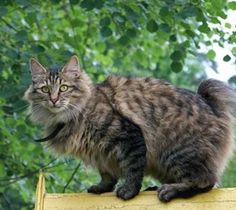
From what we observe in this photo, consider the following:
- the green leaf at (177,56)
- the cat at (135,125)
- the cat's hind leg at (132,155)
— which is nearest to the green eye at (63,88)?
the cat at (135,125)

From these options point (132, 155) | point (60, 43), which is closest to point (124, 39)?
point (60, 43)

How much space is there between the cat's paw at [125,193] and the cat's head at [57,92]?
650mm

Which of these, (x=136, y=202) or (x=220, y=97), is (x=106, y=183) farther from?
(x=220, y=97)

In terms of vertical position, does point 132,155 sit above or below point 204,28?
below

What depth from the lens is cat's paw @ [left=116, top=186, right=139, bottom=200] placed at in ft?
13.3

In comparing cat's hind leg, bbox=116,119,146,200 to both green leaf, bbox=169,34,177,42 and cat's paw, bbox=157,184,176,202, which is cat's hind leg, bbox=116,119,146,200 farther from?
green leaf, bbox=169,34,177,42

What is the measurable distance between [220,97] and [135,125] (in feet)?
1.78

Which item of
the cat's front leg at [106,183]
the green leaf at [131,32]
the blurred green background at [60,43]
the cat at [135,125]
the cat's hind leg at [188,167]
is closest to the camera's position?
the cat's hind leg at [188,167]

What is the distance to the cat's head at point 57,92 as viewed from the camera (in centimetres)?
459

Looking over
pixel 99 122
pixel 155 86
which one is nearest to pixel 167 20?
pixel 155 86

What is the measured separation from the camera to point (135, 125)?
448 cm

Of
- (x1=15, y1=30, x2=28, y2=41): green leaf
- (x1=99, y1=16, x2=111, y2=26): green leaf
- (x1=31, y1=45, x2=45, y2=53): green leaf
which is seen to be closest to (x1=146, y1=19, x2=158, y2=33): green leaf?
(x1=99, y1=16, x2=111, y2=26): green leaf

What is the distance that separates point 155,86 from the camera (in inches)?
189

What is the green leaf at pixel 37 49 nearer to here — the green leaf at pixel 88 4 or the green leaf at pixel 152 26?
the green leaf at pixel 88 4
